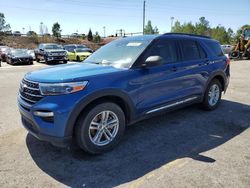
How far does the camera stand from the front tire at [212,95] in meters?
5.62

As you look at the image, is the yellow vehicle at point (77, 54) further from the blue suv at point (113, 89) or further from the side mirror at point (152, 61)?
the side mirror at point (152, 61)

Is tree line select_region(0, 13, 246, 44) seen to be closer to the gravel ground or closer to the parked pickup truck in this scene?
the parked pickup truck

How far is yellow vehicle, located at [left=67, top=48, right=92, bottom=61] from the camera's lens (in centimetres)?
2034

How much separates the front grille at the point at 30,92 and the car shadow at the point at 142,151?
89 cm

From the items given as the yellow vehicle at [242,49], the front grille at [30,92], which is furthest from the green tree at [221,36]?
the front grille at [30,92]

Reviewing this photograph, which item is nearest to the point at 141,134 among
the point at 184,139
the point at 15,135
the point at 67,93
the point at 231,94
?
the point at 184,139

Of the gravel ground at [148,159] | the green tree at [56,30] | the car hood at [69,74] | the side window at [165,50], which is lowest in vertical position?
the gravel ground at [148,159]

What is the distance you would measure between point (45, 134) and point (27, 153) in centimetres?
73

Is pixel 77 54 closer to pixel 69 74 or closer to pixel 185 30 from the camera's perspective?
pixel 69 74

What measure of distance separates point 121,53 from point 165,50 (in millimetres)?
849

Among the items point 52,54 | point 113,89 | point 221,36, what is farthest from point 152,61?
point 221,36

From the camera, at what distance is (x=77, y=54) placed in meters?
20.8

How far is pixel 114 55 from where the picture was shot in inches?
176

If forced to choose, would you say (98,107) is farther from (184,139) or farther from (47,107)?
(184,139)
